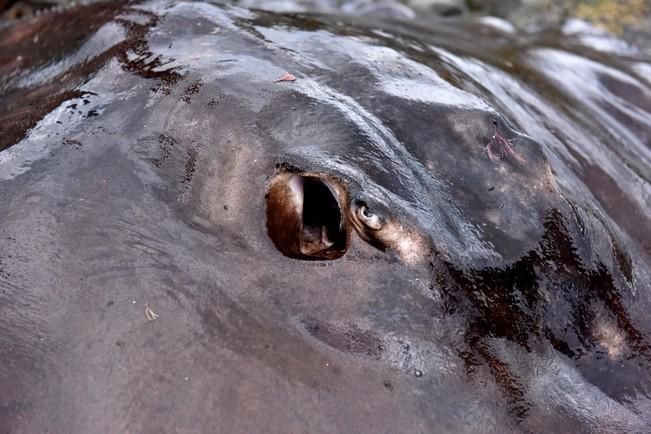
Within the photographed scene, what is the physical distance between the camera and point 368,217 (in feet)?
6.91

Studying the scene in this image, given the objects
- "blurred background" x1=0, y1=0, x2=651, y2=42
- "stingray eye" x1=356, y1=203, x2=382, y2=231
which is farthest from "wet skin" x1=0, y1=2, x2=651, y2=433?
"blurred background" x1=0, y1=0, x2=651, y2=42

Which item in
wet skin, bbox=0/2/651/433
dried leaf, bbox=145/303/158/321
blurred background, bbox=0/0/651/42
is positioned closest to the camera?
wet skin, bbox=0/2/651/433

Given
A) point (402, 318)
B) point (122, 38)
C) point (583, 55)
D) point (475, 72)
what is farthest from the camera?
point (583, 55)

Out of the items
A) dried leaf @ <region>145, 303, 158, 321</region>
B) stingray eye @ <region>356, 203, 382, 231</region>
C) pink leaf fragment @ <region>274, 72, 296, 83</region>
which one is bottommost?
dried leaf @ <region>145, 303, 158, 321</region>

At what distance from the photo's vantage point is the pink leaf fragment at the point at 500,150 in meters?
2.48

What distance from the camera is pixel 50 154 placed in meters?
2.41

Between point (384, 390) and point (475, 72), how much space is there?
212 cm

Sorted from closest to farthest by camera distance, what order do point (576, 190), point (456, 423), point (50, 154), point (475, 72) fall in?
point (456, 423)
point (50, 154)
point (576, 190)
point (475, 72)

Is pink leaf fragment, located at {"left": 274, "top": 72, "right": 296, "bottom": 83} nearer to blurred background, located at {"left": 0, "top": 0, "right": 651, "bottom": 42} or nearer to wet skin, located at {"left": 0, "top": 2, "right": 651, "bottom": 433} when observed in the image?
wet skin, located at {"left": 0, "top": 2, "right": 651, "bottom": 433}

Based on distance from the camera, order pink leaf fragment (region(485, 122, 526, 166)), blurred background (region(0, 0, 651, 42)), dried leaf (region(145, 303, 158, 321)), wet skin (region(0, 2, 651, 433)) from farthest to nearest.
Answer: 1. blurred background (region(0, 0, 651, 42))
2. pink leaf fragment (region(485, 122, 526, 166))
3. dried leaf (region(145, 303, 158, 321))
4. wet skin (region(0, 2, 651, 433))

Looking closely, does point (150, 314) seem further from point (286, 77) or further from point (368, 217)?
point (286, 77)

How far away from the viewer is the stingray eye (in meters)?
2.11

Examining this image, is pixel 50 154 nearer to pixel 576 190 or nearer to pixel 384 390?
pixel 384 390

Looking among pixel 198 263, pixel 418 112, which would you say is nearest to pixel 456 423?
pixel 198 263
